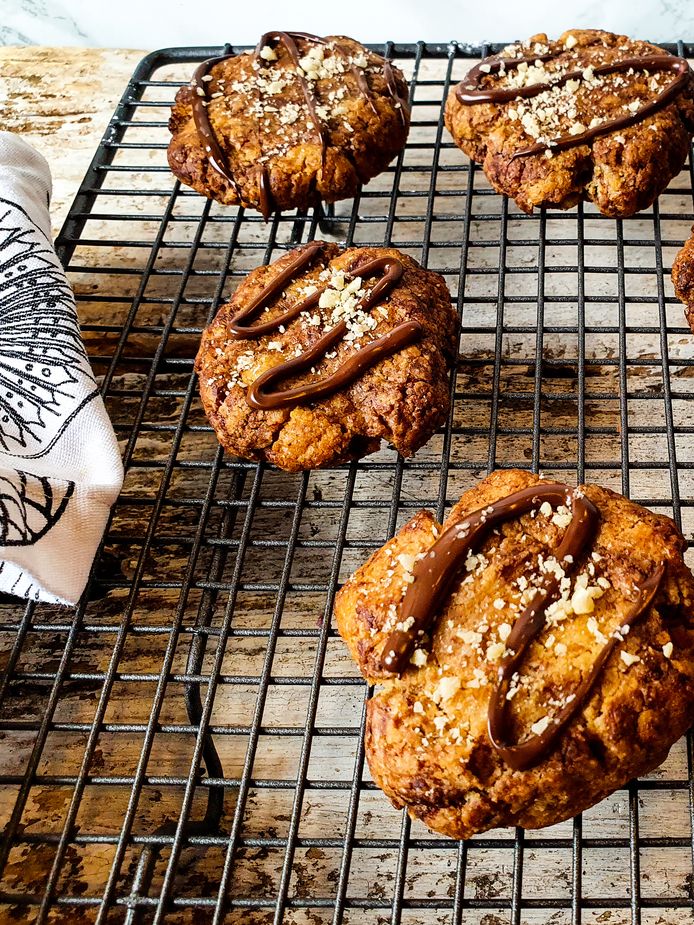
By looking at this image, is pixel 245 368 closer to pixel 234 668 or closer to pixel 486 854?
pixel 234 668

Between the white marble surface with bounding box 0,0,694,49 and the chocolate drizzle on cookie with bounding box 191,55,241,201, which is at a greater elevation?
the chocolate drizzle on cookie with bounding box 191,55,241,201

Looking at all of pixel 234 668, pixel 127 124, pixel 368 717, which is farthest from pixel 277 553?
pixel 127 124

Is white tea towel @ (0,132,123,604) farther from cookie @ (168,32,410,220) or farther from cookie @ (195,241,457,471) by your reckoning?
cookie @ (168,32,410,220)

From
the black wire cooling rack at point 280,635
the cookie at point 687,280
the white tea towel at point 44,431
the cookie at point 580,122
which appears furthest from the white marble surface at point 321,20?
the white tea towel at point 44,431

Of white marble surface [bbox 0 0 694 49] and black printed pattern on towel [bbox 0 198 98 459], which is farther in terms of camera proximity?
white marble surface [bbox 0 0 694 49]

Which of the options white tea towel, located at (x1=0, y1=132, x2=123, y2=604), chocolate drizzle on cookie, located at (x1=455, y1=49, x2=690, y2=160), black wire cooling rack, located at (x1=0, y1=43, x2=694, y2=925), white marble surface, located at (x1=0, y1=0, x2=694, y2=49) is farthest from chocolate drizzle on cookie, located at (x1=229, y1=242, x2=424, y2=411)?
white marble surface, located at (x1=0, y1=0, x2=694, y2=49)

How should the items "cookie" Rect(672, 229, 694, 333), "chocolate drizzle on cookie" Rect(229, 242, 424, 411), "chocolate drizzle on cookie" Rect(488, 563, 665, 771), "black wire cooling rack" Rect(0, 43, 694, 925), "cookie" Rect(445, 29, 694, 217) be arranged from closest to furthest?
"chocolate drizzle on cookie" Rect(488, 563, 665, 771) → "black wire cooling rack" Rect(0, 43, 694, 925) → "chocolate drizzle on cookie" Rect(229, 242, 424, 411) → "cookie" Rect(672, 229, 694, 333) → "cookie" Rect(445, 29, 694, 217)
